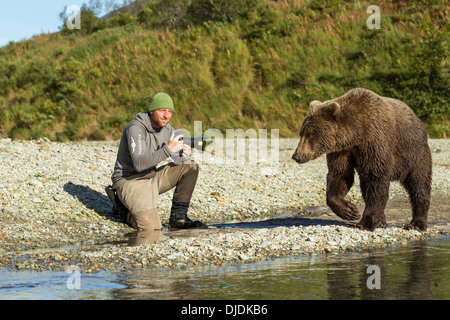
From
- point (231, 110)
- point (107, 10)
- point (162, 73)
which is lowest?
point (231, 110)

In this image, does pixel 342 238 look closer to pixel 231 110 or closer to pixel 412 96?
pixel 412 96

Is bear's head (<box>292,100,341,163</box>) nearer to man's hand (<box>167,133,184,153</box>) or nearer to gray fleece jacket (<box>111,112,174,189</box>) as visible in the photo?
man's hand (<box>167,133,184,153</box>)

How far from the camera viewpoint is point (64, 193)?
814 cm

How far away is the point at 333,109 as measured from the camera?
6.11m

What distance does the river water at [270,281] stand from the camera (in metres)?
4.38

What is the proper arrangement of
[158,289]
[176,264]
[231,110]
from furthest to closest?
[231,110] < [176,264] < [158,289]

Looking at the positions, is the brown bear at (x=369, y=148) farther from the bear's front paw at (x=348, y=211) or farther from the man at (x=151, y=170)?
the man at (x=151, y=170)

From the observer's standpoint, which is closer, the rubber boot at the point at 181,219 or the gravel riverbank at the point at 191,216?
the gravel riverbank at the point at 191,216

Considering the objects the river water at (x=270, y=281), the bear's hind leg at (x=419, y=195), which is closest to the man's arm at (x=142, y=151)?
the river water at (x=270, y=281)

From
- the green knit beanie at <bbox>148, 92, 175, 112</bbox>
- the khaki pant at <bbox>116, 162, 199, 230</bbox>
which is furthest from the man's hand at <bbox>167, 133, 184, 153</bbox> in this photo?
the khaki pant at <bbox>116, 162, 199, 230</bbox>

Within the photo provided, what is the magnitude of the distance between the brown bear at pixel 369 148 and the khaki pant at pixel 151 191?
1.69m

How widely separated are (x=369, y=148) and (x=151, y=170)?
2.71 m
